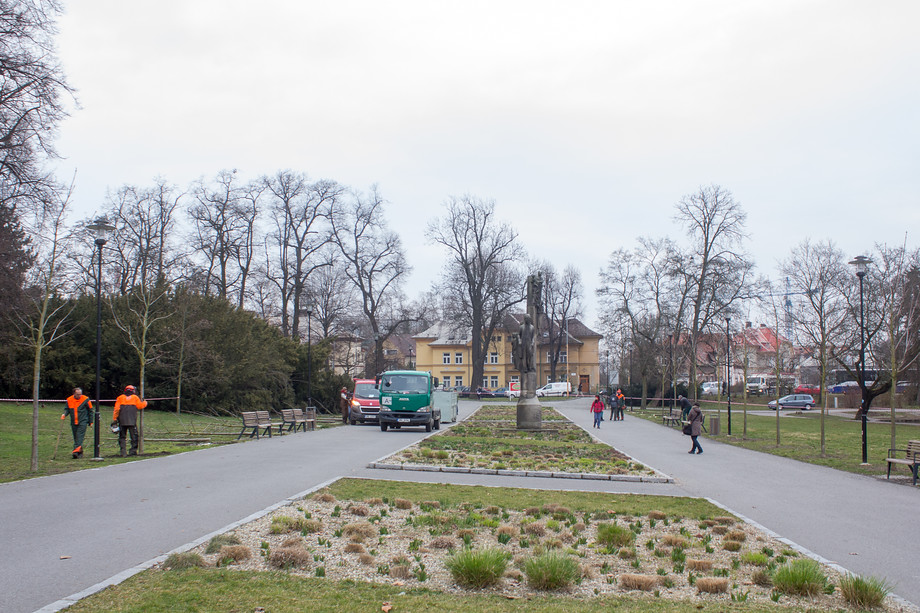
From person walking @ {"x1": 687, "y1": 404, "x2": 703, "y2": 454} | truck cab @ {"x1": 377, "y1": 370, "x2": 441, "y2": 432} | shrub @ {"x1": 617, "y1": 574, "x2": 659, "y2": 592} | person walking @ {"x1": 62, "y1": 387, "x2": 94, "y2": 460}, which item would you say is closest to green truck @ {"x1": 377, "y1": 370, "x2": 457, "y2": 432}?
truck cab @ {"x1": 377, "y1": 370, "x2": 441, "y2": 432}

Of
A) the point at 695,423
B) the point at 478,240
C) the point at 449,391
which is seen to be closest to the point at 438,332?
the point at 478,240

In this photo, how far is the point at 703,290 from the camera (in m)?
52.3

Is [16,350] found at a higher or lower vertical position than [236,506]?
higher

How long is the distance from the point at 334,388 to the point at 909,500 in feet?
126

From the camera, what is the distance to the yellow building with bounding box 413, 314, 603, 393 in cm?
9488

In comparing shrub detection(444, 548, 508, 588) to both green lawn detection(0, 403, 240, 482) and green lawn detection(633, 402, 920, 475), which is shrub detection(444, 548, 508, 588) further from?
green lawn detection(633, 402, 920, 475)

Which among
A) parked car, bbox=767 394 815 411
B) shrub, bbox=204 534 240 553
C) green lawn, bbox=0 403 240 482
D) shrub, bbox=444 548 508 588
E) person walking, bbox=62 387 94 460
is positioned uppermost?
person walking, bbox=62 387 94 460

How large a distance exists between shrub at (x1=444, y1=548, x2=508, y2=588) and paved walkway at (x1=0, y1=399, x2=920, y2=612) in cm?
306

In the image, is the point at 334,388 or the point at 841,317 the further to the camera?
the point at 334,388

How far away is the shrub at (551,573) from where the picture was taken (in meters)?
6.44

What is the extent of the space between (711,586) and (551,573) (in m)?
1.45

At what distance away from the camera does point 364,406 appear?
113 ft

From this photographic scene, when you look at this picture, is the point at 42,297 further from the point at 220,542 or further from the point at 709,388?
the point at 709,388

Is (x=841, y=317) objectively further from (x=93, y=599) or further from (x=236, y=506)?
(x=93, y=599)
